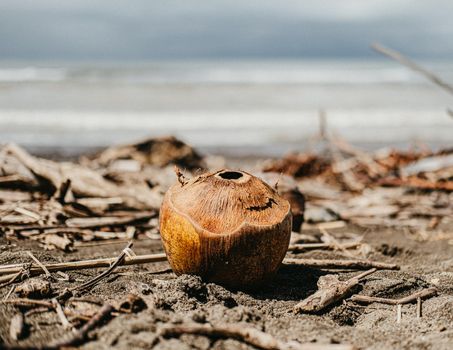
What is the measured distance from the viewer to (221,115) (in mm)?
16641

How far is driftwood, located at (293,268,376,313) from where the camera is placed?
9.39ft

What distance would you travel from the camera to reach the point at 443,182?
6.43 meters

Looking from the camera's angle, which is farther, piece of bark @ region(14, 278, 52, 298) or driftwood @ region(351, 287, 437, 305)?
driftwood @ region(351, 287, 437, 305)

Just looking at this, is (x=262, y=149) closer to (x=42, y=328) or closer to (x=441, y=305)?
(x=441, y=305)

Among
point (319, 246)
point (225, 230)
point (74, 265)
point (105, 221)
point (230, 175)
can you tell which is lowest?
point (319, 246)

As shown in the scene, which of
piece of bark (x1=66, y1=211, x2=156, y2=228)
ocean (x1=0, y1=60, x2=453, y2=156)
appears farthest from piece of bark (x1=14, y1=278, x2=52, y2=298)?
ocean (x1=0, y1=60, x2=453, y2=156)

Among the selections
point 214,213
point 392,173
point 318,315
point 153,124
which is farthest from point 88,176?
point 153,124

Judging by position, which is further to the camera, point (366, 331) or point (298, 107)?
point (298, 107)

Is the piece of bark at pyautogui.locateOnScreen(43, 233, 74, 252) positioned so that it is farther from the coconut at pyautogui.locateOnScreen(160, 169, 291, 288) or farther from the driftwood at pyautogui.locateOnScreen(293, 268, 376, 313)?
the driftwood at pyautogui.locateOnScreen(293, 268, 376, 313)

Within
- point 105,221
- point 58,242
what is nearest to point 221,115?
point 105,221

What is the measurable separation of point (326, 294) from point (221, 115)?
13954mm

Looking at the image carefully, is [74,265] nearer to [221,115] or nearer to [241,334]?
[241,334]

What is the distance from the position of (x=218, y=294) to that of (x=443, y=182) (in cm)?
455

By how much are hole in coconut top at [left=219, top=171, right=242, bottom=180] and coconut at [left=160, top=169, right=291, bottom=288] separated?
0.04 m
